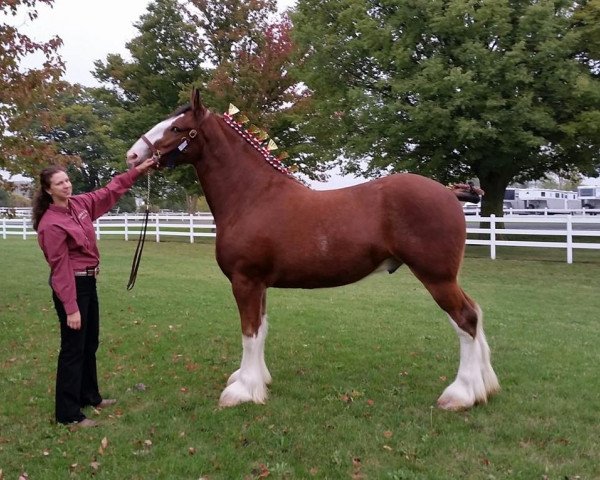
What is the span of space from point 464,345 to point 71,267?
3342mm

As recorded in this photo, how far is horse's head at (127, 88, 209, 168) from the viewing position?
471cm

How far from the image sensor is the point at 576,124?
16.5 m

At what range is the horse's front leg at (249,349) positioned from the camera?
15.6 feet

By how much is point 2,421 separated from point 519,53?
16422mm

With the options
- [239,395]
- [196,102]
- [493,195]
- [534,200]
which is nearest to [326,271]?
[239,395]

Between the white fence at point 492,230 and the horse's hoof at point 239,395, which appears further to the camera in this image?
the white fence at point 492,230

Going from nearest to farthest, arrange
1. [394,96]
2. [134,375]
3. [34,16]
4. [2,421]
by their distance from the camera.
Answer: [2,421], [134,375], [34,16], [394,96]

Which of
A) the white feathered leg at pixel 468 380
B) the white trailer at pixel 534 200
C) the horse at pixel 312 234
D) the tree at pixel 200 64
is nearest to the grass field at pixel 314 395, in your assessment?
the white feathered leg at pixel 468 380

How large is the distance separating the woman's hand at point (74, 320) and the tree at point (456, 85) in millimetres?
13871

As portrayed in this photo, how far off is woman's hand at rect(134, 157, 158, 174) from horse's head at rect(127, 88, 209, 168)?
0.14 ft

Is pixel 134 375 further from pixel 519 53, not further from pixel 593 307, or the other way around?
pixel 519 53

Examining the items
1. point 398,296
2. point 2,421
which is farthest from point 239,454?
point 398,296

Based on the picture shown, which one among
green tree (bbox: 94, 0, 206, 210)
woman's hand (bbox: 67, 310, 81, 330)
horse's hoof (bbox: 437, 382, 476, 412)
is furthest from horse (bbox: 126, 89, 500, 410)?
green tree (bbox: 94, 0, 206, 210)

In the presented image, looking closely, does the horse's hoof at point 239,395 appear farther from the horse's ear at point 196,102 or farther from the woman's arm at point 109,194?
the horse's ear at point 196,102
